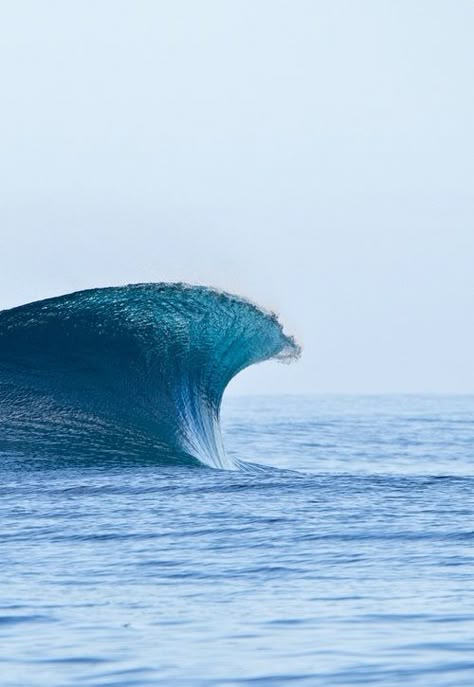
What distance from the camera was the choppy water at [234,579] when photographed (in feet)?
19.2

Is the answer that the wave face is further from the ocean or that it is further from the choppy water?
the choppy water

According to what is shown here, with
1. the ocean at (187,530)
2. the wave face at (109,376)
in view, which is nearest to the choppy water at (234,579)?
the ocean at (187,530)

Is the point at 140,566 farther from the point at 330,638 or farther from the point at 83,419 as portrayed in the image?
the point at 83,419

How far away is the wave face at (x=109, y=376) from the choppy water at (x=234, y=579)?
1982mm

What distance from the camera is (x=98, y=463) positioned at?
15234mm

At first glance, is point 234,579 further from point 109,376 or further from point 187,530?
point 109,376

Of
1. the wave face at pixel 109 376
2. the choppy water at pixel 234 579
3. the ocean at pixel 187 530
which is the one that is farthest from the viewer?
the wave face at pixel 109 376

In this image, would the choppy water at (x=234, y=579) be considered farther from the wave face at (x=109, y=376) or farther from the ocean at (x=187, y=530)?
the wave face at (x=109, y=376)

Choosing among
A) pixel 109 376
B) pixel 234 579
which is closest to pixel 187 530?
pixel 234 579

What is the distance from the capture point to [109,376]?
1702 centimetres

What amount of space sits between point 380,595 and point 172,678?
1.94 metres

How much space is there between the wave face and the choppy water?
1982mm

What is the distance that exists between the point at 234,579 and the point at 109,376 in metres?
9.34

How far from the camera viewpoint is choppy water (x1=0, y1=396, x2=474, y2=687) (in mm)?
5848
